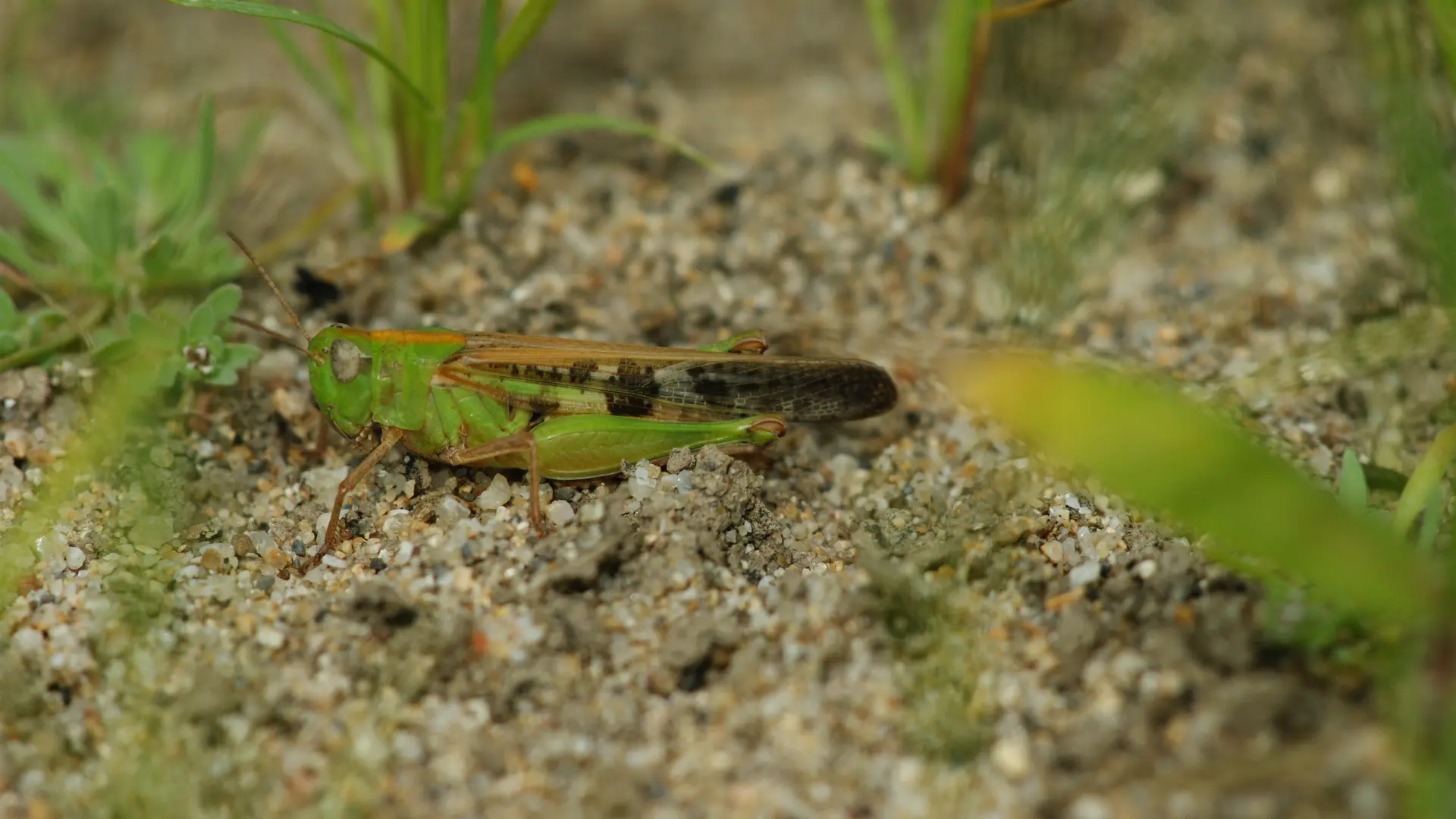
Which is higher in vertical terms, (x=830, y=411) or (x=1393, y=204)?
(x=1393, y=204)

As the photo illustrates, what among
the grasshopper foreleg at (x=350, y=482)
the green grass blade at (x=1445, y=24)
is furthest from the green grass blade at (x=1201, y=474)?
the grasshopper foreleg at (x=350, y=482)

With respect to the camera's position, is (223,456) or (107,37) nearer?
(223,456)

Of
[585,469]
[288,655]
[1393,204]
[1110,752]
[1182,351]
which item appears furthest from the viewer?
[1393,204]

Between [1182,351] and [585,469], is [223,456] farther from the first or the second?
[1182,351]

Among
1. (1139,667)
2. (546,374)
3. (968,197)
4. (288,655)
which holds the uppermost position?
(968,197)

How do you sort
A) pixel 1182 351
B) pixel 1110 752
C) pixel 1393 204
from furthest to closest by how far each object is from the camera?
1. pixel 1393 204
2. pixel 1182 351
3. pixel 1110 752

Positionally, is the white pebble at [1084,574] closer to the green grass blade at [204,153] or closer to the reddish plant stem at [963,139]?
the reddish plant stem at [963,139]

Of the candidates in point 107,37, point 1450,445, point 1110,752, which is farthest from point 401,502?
point 107,37
